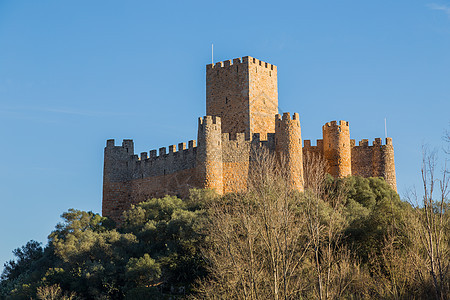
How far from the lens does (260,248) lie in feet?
107

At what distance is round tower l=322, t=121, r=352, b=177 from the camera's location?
46.6 meters

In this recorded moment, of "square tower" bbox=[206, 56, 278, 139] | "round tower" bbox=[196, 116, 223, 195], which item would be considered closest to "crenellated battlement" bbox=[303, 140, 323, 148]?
"square tower" bbox=[206, 56, 278, 139]

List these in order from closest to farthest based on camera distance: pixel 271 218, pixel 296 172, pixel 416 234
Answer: pixel 271 218 → pixel 416 234 → pixel 296 172

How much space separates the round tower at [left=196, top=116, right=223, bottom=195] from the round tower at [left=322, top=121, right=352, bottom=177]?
8402mm

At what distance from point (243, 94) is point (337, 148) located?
25.9ft

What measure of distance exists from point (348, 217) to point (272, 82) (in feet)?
49.9

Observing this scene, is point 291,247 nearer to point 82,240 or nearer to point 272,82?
point 82,240

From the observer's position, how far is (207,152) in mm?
43344

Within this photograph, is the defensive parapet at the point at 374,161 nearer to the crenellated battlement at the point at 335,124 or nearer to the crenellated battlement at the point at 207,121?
the crenellated battlement at the point at 335,124

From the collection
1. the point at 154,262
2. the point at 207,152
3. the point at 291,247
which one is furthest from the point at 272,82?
the point at 291,247

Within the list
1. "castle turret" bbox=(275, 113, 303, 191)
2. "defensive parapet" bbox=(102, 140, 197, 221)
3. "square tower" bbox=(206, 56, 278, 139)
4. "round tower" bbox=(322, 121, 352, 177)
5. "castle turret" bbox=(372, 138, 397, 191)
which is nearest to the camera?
"castle turret" bbox=(275, 113, 303, 191)

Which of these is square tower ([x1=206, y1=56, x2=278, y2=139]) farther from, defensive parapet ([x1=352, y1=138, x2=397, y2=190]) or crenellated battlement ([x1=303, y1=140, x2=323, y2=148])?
defensive parapet ([x1=352, y1=138, x2=397, y2=190])

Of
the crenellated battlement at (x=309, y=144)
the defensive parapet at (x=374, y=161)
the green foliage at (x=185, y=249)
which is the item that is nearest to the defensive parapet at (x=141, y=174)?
the green foliage at (x=185, y=249)

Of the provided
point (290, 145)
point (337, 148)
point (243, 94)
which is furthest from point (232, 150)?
point (337, 148)
